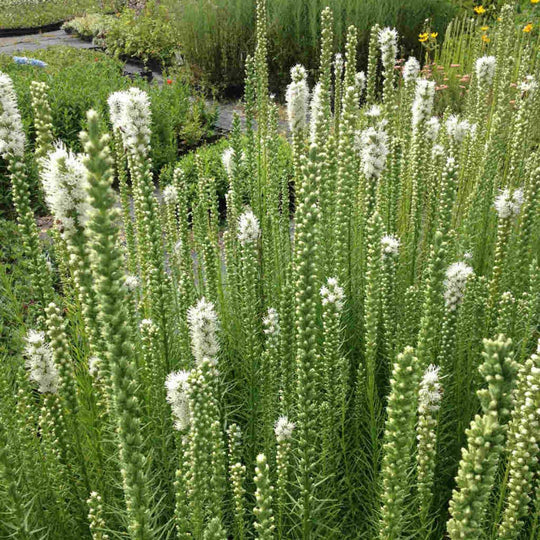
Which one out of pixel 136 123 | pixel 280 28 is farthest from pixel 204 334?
pixel 280 28

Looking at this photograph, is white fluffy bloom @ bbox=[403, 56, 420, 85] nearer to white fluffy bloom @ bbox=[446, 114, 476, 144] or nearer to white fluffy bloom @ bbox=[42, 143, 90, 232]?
white fluffy bloom @ bbox=[446, 114, 476, 144]

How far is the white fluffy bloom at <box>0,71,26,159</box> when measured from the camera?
2.88m

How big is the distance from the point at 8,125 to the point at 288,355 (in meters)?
1.82

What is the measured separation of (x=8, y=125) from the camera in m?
2.92

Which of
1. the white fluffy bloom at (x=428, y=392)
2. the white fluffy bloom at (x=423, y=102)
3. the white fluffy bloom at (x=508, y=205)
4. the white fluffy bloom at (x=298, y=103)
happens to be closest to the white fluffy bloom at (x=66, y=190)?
the white fluffy bloom at (x=428, y=392)

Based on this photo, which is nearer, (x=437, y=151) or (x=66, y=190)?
(x=66, y=190)

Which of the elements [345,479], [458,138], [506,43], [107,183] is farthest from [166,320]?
[506,43]

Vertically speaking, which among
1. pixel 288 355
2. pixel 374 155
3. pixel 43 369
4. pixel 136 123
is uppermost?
pixel 136 123

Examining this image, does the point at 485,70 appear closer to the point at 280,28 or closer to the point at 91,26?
the point at 280,28

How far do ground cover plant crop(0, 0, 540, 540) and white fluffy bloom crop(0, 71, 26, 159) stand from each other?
11 mm

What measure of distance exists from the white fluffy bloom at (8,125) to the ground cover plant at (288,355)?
0.01 m

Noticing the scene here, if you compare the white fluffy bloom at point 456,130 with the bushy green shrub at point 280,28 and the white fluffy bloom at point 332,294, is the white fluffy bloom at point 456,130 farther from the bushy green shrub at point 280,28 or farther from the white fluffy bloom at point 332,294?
the bushy green shrub at point 280,28

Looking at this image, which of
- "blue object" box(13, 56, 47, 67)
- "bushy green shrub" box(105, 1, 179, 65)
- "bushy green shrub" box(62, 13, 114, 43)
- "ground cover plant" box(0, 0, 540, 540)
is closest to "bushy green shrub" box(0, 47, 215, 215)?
"blue object" box(13, 56, 47, 67)

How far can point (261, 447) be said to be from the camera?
10.4ft
